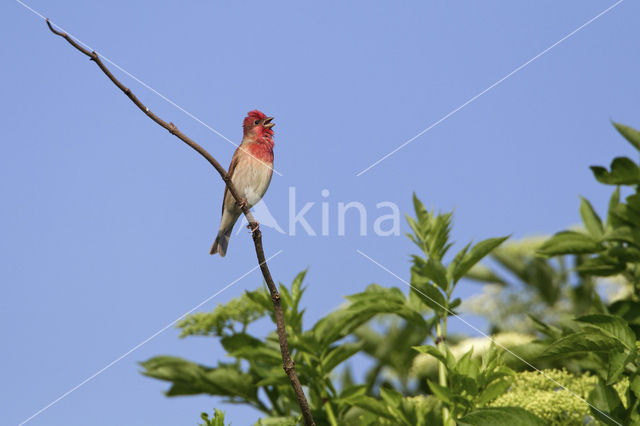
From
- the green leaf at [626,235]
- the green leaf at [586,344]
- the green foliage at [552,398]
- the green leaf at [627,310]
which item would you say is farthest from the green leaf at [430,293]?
the green leaf at [626,235]

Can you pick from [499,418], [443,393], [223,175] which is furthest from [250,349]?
[223,175]

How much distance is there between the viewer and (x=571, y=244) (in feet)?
13.4

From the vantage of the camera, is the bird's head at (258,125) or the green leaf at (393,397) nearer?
the green leaf at (393,397)

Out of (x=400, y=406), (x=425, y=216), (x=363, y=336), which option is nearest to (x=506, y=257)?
(x=363, y=336)

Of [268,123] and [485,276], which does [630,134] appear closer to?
[268,123]

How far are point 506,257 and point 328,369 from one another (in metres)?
4.90

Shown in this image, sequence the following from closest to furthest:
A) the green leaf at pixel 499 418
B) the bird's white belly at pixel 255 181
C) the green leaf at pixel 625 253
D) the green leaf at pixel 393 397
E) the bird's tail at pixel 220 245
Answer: the green leaf at pixel 499 418 → the green leaf at pixel 393 397 → the green leaf at pixel 625 253 → the bird's white belly at pixel 255 181 → the bird's tail at pixel 220 245

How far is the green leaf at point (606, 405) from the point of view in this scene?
2.93 metres

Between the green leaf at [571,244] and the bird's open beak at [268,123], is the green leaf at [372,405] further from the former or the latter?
the bird's open beak at [268,123]

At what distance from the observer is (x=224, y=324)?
464 cm

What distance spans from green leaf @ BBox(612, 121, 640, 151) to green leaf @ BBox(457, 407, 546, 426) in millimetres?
2188

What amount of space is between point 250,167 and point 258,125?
0.53 metres

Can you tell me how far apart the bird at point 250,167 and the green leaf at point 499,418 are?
229 centimetres

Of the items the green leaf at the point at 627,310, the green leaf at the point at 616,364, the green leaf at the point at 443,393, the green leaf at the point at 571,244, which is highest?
the green leaf at the point at 571,244
